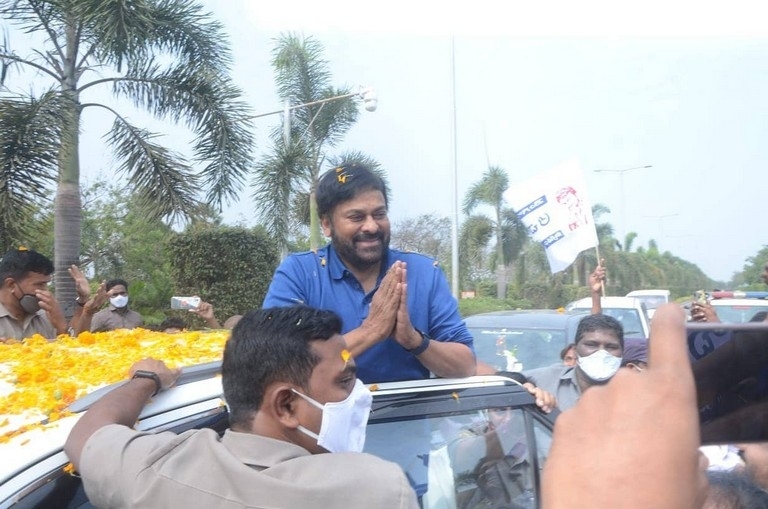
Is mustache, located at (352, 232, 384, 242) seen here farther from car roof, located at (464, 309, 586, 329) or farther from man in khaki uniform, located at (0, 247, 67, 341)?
car roof, located at (464, 309, 586, 329)

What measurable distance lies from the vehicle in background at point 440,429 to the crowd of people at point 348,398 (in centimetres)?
8

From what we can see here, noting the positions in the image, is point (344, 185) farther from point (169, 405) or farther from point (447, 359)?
point (169, 405)

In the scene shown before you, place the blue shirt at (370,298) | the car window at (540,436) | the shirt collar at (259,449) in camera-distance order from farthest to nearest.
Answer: the blue shirt at (370,298), the car window at (540,436), the shirt collar at (259,449)

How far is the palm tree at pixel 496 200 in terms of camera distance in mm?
28578

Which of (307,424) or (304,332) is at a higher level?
(304,332)

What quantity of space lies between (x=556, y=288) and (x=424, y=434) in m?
28.4

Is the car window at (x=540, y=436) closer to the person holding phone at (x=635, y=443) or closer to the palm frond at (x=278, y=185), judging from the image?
the person holding phone at (x=635, y=443)

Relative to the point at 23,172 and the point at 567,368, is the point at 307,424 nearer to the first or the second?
the point at 567,368

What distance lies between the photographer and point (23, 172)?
858 centimetres

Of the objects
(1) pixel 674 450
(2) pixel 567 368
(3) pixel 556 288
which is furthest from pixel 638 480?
(3) pixel 556 288

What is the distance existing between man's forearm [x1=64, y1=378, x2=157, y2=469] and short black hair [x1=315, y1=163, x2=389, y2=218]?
1082 mm

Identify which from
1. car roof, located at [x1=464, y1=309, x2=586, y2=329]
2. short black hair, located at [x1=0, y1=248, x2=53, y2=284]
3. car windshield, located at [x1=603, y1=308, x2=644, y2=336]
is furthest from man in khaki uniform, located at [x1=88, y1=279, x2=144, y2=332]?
car windshield, located at [x1=603, y1=308, x2=644, y2=336]

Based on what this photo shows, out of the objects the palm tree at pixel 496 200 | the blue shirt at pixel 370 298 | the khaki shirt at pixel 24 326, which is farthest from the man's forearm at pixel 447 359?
the palm tree at pixel 496 200

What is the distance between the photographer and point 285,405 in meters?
1.78
